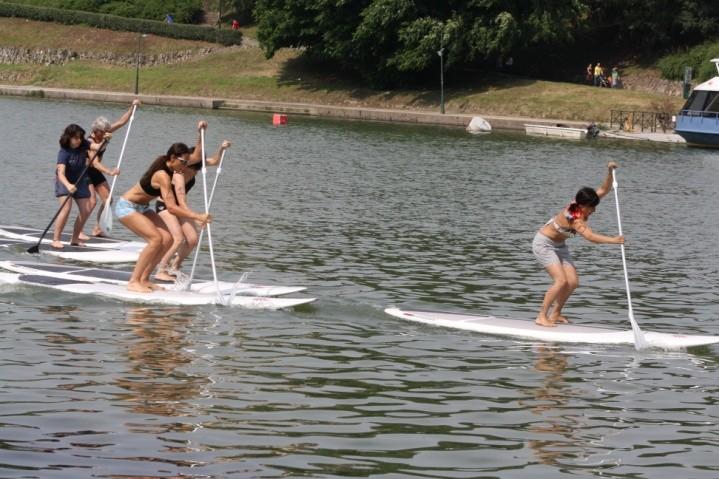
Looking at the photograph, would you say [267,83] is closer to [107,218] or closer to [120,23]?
[120,23]

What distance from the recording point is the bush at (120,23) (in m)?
86.6

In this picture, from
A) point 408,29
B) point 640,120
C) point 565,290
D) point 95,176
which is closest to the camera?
point 565,290

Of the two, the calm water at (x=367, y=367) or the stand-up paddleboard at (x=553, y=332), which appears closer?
the calm water at (x=367, y=367)

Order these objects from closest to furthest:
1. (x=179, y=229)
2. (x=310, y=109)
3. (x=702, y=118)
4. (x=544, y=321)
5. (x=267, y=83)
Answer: (x=544, y=321)
(x=179, y=229)
(x=702, y=118)
(x=310, y=109)
(x=267, y=83)

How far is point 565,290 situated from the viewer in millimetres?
16875

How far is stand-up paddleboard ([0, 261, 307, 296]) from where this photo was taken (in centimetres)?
1836

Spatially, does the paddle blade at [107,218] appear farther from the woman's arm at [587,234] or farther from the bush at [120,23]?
the bush at [120,23]

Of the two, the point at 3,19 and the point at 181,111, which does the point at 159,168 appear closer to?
the point at 181,111

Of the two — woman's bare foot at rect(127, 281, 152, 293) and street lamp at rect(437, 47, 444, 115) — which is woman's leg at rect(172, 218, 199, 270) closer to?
woman's bare foot at rect(127, 281, 152, 293)

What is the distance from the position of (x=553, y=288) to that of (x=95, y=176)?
8.84 m

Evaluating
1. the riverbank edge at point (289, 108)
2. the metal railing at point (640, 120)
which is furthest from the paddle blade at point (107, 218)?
the metal railing at point (640, 120)

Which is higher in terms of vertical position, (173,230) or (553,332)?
(173,230)

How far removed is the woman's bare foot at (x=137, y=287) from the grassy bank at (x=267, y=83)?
4920 cm

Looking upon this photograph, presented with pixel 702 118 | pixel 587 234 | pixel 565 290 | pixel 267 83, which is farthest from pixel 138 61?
pixel 587 234
